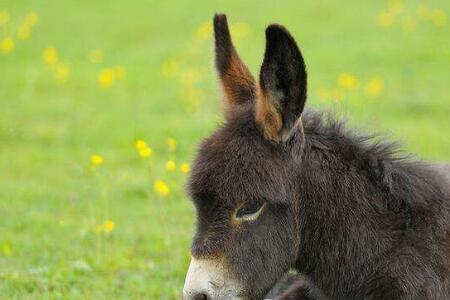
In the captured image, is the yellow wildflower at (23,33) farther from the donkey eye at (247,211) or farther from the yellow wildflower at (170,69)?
the donkey eye at (247,211)

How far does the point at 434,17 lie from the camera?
72.7 feet

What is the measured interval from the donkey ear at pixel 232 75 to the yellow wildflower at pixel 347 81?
1006cm

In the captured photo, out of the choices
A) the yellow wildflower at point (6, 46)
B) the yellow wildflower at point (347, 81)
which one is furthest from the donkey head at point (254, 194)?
the yellow wildflower at point (6, 46)

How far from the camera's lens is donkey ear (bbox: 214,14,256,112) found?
6125mm

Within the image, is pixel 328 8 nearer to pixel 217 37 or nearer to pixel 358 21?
pixel 358 21

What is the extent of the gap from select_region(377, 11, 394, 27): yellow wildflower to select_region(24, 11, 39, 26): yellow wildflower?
791 centimetres

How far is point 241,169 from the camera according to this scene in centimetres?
556

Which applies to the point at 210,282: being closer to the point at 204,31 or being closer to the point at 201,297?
the point at 201,297

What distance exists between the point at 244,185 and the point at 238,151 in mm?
222

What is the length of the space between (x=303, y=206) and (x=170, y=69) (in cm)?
1329

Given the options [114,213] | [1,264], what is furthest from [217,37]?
[114,213]

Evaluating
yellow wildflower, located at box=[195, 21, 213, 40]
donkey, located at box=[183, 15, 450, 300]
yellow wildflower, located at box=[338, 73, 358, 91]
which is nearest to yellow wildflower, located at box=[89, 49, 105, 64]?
yellow wildflower, located at box=[195, 21, 213, 40]

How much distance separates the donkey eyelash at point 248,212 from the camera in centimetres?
552

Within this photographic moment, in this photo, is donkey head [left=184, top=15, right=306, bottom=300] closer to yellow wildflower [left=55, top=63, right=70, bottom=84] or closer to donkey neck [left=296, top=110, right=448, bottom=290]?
donkey neck [left=296, top=110, right=448, bottom=290]
